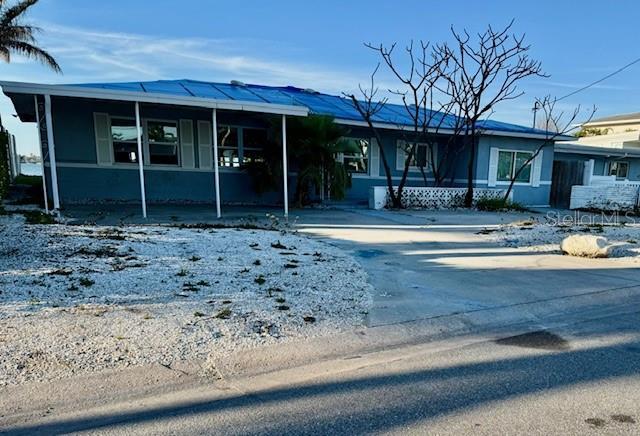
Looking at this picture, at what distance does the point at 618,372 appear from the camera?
8.92 ft

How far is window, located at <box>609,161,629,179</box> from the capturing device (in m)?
22.5

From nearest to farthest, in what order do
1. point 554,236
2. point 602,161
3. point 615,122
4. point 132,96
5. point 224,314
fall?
point 224,314 < point 554,236 < point 132,96 < point 602,161 < point 615,122

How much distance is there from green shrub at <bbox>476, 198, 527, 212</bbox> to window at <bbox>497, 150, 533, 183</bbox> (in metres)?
1.81

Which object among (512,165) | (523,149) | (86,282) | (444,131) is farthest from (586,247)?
(523,149)

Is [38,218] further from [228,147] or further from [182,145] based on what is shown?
[228,147]

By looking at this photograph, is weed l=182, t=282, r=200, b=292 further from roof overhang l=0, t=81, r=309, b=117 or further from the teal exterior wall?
the teal exterior wall

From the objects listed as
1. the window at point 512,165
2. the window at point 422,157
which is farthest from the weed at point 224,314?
the window at point 512,165

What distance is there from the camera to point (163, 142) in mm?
12266

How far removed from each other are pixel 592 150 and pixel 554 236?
15797 mm

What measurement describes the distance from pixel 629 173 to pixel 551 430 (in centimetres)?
2740

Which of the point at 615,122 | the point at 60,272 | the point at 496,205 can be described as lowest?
the point at 496,205

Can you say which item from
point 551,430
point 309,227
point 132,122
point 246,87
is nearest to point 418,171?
point 246,87

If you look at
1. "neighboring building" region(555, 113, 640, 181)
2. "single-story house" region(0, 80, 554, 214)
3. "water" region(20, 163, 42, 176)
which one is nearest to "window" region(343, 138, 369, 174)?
"single-story house" region(0, 80, 554, 214)

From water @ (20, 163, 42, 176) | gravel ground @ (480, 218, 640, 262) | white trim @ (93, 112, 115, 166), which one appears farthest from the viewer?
water @ (20, 163, 42, 176)
